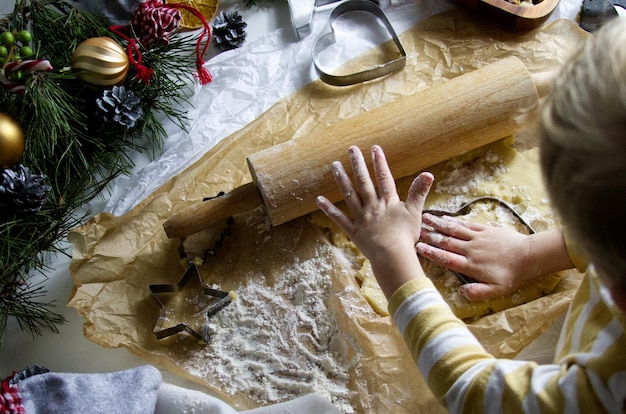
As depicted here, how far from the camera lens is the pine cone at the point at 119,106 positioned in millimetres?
995

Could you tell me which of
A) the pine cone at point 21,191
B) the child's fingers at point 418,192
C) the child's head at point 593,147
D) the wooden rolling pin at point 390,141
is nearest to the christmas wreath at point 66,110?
the pine cone at point 21,191

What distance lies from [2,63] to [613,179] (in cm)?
88

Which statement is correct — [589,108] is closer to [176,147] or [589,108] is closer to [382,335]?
[382,335]

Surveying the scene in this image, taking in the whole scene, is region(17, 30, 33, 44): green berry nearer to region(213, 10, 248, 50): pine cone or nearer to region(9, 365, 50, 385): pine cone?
region(213, 10, 248, 50): pine cone

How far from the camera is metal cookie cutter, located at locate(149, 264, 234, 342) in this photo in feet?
3.01

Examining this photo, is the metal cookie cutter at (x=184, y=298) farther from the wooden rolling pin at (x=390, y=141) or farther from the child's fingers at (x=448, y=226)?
the child's fingers at (x=448, y=226)

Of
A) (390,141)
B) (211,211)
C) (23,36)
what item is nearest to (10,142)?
(23,36)

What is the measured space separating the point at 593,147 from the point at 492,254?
0.42 m

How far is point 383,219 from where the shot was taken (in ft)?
2.75

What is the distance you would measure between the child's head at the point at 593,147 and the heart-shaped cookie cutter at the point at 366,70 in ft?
1.88

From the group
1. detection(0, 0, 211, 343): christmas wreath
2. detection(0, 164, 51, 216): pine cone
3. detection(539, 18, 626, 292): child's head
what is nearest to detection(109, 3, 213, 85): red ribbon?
detection(0, 0, 211, 343): christmas wreath

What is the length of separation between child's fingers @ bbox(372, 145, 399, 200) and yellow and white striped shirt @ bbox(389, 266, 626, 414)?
142mm

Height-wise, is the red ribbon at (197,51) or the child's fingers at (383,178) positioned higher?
the red ribbon at (197,51)

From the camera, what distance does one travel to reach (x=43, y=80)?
0.93 m
